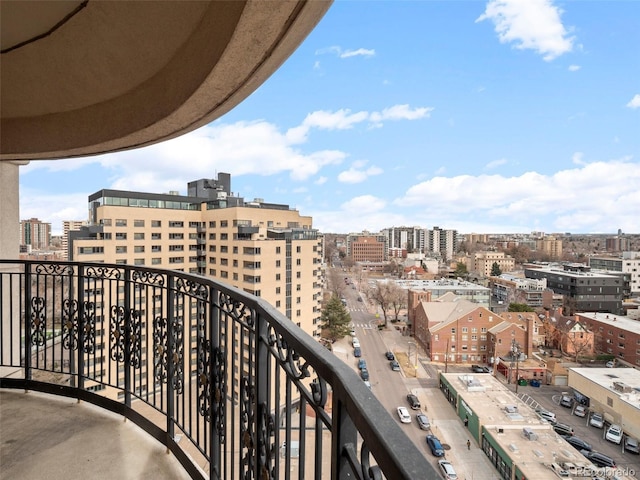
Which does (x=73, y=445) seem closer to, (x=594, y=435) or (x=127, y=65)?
(x=127, y=65)

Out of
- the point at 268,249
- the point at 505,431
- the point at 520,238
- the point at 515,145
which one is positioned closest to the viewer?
the point at 505,431

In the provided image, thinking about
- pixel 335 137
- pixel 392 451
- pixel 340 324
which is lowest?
pixel 340 324

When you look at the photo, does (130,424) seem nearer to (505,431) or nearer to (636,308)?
(505,431)

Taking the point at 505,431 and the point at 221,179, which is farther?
the point at 221,179

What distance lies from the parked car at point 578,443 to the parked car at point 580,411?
1033 millimetres

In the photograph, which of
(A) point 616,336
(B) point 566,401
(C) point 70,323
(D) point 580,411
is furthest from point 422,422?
(A) point 616,336

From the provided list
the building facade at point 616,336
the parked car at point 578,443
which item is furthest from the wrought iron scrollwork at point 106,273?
the building facade at point 616,336

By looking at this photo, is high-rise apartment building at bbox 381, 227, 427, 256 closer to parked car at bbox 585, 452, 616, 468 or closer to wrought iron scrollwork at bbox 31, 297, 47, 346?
parked car at bbox 585, 452, 616, 468

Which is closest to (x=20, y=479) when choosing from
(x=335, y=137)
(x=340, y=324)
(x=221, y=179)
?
(x=340, y=324)

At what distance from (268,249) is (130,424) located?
12316 millimetres

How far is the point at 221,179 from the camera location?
88.8ft

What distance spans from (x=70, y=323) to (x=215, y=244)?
48.9 feet

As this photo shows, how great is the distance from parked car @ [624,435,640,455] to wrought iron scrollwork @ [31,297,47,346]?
36.8ft

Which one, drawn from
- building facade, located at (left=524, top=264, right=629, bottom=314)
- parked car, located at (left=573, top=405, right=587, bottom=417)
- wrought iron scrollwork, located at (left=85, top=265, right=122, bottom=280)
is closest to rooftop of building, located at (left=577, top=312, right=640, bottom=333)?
parked car, located at (left=573, top=405, right=587, bottom=417)
